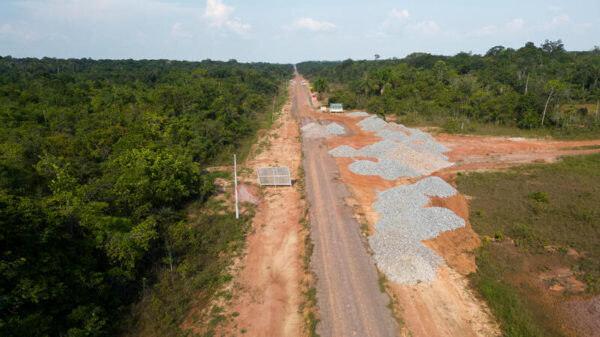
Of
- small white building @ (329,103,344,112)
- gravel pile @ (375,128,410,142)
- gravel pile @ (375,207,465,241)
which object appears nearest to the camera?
gravel pile @ (375,207,465,241)

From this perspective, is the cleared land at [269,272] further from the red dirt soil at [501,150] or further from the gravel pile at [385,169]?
the red dirt soil at [501,150]

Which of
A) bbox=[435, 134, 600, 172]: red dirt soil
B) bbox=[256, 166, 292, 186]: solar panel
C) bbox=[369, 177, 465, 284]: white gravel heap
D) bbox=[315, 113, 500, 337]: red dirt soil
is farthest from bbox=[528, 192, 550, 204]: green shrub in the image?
bbox=[256, 166, 292, 186]: solar panel

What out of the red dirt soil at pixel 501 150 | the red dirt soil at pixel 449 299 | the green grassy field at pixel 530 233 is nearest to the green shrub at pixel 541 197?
the green grassy field at pixel 530 233

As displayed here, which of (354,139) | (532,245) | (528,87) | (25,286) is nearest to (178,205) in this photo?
(25,286)

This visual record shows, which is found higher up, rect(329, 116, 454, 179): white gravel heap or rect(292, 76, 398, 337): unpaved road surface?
rect(329, 116, 454, 179): white gravel heap

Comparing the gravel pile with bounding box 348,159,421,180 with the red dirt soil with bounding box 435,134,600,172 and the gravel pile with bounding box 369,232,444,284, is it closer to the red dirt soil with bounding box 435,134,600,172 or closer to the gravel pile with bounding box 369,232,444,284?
the red dirt soil with bounding box 435,134,600,172

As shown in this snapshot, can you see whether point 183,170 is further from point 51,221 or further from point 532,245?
point 532,245
